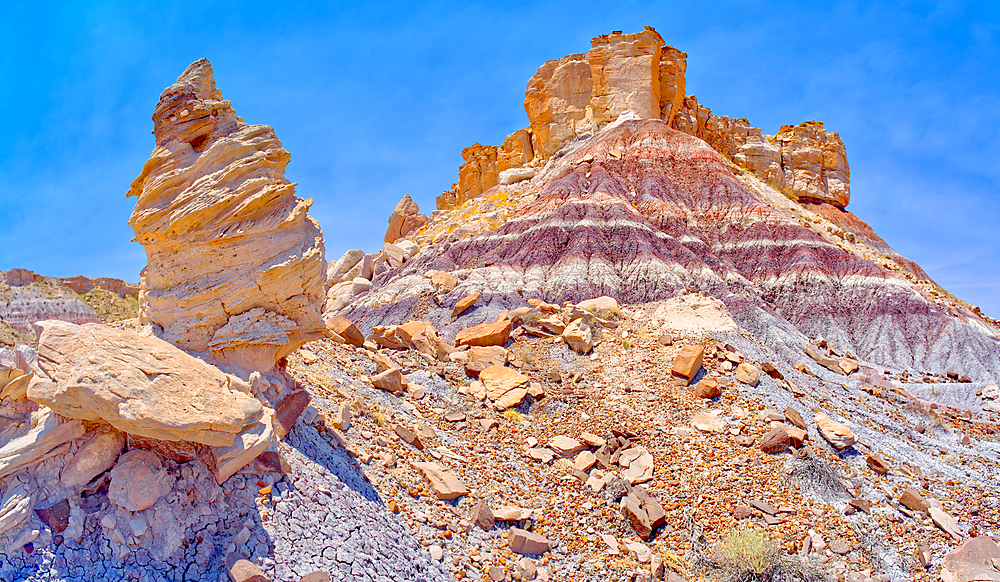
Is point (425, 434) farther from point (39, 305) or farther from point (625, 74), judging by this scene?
point (39, 305)

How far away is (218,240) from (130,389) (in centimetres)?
A: 289

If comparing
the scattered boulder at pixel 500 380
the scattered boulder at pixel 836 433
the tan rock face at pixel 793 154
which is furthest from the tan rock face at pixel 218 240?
the tan rock face at pixel 793 154

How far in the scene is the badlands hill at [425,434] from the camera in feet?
17.9

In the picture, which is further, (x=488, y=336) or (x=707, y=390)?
(x=488, y=336)

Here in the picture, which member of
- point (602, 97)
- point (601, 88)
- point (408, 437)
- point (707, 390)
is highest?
point (601, 88)

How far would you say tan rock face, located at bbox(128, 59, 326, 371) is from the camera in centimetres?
775

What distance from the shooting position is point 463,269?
23750mm

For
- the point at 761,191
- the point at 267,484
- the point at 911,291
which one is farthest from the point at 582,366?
the point at 761,191

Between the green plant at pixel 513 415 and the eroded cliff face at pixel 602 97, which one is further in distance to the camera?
the eroded cliff face at pixel 602 97

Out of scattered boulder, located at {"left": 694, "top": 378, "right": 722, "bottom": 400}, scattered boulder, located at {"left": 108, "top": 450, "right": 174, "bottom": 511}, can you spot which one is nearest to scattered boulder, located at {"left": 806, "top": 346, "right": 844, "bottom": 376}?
scattered boulder, located at {"left": 694, "top": 378, "right": 722, "bottom": 400}

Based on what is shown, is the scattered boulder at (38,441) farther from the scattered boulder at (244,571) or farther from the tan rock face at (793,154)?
the tan rock face at (793,154)

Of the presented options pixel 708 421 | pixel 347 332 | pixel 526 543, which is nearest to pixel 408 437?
pixel 526 543

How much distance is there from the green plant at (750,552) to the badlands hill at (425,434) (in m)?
0.04

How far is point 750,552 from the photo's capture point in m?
7.67
